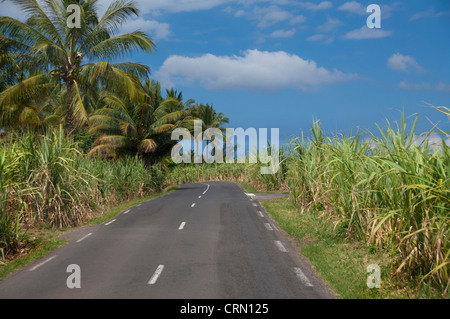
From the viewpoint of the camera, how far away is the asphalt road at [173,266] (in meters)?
6.84

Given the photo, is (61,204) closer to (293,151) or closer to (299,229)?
(299,229)

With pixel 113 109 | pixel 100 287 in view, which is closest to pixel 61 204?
pixel 100 287

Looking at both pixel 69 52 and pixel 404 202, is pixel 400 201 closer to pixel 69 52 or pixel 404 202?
pixel 404 202

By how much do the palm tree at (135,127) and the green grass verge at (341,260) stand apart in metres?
20.4

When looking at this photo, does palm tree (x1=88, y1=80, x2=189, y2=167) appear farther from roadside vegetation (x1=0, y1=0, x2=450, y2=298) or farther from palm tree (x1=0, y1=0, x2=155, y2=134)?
palm tree (x1=0, y1=0, x2=155, y2=134)

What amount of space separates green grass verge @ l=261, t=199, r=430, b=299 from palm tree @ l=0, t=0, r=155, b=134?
45.7 ft

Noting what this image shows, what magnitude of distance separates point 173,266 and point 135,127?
84.3ft

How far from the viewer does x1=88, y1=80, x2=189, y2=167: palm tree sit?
103ft

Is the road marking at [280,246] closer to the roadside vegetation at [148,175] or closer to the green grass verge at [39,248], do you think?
the roadside vegetation at [148,175]

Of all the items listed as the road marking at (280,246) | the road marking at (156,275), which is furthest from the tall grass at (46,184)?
the road marking at (280,246)

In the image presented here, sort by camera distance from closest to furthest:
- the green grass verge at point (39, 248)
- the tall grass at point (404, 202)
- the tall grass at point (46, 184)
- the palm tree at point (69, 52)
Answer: the tall grass at point (404, 202), the green grass verge at point (39, 248), the tall grass at point (46, 184), the palm tree at point (69, 52)

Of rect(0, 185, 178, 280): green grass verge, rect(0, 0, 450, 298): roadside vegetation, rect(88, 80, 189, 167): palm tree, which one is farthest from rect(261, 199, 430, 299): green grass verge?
rect(88, 80, 189, 167): palm tree

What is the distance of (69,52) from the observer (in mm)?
23078
